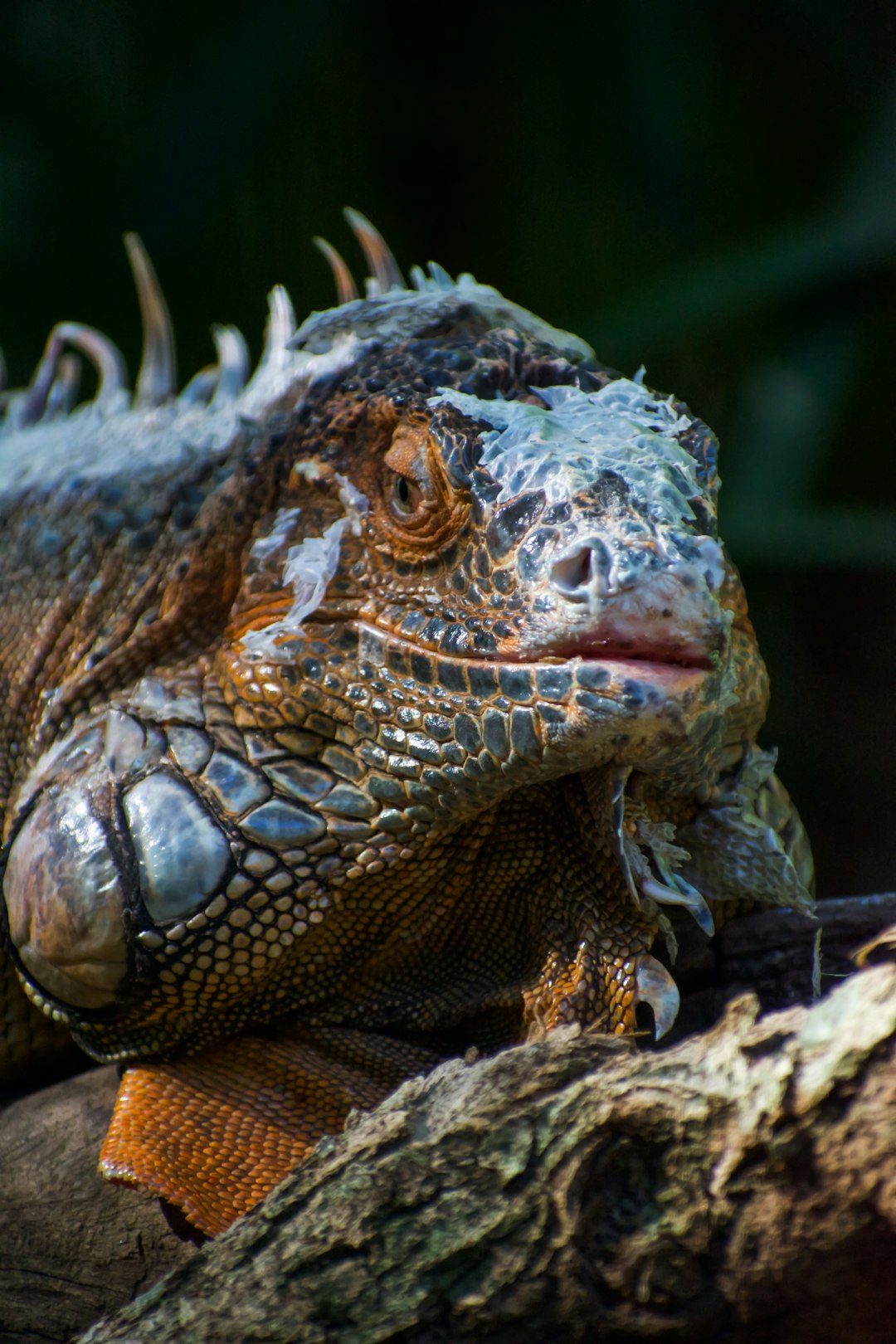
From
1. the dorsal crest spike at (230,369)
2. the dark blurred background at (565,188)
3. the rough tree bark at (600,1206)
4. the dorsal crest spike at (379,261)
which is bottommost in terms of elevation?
the rough tree bark at (600,1206)

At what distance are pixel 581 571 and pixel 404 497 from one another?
44 centimetres

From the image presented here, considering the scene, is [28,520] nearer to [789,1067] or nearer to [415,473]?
[415,473]

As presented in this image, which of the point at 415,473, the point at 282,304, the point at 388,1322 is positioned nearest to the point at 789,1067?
the point at 388,1322

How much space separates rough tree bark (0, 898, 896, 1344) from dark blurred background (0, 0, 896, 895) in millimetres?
4776

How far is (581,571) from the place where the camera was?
67.2 inches

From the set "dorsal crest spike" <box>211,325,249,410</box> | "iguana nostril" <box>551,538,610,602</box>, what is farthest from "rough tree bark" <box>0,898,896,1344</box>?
"dorsal crest spike" <box>211,325,249,410</box>

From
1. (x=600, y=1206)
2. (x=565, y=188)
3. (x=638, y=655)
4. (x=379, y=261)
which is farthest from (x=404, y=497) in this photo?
(x=565, y=188)

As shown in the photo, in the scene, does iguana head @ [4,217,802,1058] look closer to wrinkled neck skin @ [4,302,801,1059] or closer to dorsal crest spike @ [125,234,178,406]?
wrinkled neck skin @ [4,302,801,1059]

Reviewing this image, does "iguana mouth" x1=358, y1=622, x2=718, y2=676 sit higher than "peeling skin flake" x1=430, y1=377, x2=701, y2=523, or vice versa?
"peeling skin flake" x1=430, y1=377, x2=701, y2=523

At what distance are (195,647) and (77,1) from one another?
5.00 metres

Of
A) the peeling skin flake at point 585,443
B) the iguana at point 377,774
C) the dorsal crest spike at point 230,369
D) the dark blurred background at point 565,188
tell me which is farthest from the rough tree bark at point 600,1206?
the dark blurred background at point 565,188

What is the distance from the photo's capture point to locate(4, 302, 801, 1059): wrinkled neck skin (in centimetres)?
179

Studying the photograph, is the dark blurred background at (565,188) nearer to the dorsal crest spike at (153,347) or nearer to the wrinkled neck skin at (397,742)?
the dorsal crest spike at (153,347)

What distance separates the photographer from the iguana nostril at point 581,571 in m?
1.68
